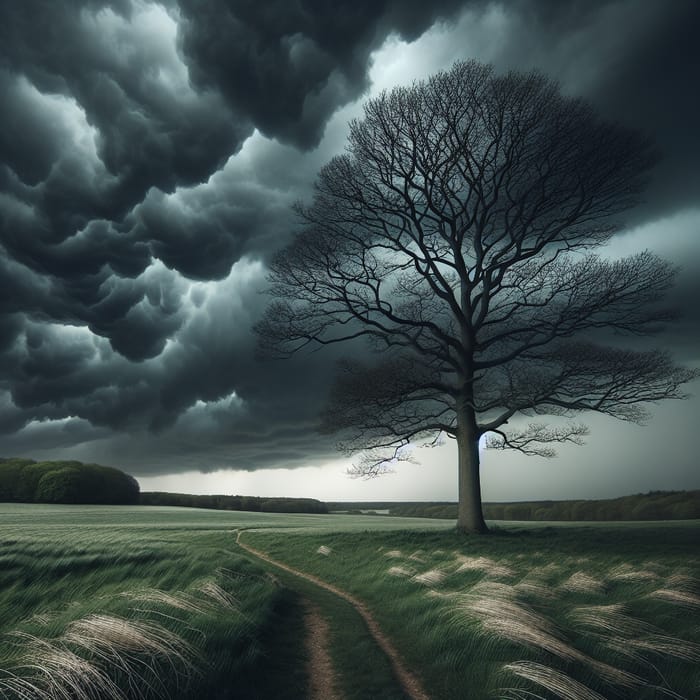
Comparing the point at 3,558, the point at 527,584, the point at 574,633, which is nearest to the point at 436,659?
the point at 574,633

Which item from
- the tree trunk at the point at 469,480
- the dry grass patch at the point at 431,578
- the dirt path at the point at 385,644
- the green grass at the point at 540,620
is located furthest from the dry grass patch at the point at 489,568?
the tree trunk at the point at 469,480

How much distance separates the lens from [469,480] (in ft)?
73.3

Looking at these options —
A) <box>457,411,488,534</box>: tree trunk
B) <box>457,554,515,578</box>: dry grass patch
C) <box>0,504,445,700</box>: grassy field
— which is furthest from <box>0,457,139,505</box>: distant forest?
<box>457,554,515,578</box>: dry grass patch

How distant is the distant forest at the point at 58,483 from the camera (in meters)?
67.6

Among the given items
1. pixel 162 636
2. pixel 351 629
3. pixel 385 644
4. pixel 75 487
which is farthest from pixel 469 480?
pixel 75 487

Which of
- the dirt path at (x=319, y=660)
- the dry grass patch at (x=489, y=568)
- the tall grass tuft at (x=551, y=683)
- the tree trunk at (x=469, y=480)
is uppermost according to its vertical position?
the tree trunk at (x=469, y=480)

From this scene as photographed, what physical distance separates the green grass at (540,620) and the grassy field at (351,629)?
0.03 meters

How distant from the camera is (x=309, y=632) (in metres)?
8.62

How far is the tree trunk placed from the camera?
73.1ft

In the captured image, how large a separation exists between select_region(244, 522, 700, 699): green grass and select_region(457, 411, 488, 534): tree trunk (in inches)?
249

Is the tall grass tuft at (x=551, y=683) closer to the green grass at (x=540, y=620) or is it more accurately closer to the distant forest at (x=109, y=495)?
the green grass at (x=540, y=620)

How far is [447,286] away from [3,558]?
1932 centimetres

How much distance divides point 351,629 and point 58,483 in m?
71.9

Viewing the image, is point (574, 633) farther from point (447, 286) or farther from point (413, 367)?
point (447, 286)
